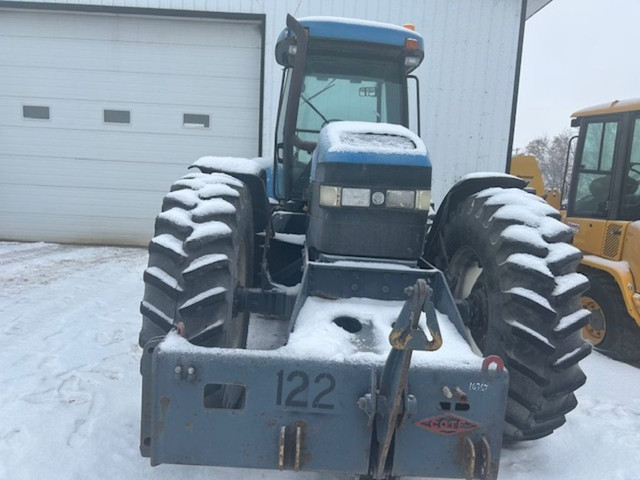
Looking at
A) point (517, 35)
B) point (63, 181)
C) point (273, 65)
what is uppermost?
point (517, 35)

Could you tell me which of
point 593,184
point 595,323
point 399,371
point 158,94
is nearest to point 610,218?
point 593,184

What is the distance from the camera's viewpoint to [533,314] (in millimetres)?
2521

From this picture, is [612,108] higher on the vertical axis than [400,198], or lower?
higher

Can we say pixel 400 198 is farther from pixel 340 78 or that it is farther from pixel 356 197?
pixel 340 78

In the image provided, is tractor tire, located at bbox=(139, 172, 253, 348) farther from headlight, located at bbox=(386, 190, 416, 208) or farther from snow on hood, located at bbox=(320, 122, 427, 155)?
headlight, located at bbox=(386, 190, 416, 208)

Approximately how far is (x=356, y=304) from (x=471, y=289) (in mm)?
1021

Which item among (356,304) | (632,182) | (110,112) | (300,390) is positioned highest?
(110,112)

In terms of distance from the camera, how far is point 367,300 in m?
2.74

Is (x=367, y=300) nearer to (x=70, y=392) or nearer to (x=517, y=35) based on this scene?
(x=70, y=392)

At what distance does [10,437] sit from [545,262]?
9.56 feet

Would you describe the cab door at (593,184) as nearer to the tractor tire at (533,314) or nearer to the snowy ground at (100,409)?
the snowy ground at (100,409)

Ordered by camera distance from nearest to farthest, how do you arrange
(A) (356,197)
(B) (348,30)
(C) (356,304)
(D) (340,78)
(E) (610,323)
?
1. (C) (356,304)
2. (A) (356,197)
3. (B) (348,30)
4. (D) (340,78)
5. (E) (610,323)

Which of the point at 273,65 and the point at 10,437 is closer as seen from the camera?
the point at 10,437

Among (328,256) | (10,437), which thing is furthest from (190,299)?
(10,437)
